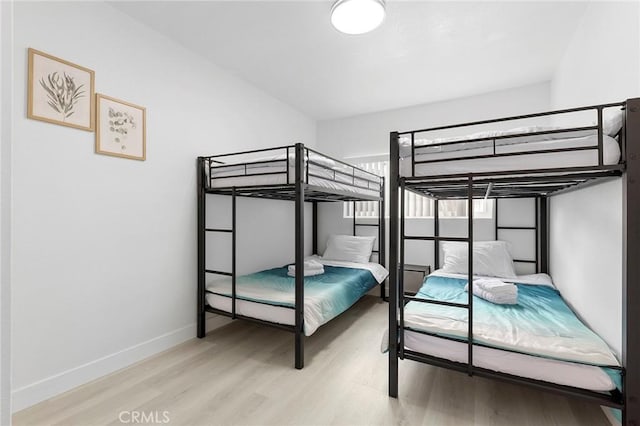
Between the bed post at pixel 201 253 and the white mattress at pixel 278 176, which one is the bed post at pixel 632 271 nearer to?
the white mattress at pixel 278 176

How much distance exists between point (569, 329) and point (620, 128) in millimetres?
1174

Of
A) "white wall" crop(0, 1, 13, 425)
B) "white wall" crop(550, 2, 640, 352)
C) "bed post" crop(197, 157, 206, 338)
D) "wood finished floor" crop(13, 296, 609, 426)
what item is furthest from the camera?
"bed post" crop(197, 157, 206, 338)

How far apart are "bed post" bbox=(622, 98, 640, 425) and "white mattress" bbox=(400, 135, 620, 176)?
0.09m

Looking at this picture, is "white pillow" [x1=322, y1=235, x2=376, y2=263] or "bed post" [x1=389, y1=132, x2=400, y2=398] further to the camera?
"white pillow" [x1=322, y1=235, x2=376, y2=263]

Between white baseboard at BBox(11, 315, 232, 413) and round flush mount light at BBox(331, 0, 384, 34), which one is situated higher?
round flush mount light at BBox(331, 0, 384, 34)

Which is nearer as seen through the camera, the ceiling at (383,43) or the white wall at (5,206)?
the white wall at (5,206)

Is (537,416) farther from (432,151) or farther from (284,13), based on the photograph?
(284,13)

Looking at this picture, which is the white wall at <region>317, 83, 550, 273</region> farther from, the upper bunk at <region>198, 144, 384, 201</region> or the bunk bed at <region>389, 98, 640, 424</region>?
the bunk bed at <region>389, 98, 640, 424</region>

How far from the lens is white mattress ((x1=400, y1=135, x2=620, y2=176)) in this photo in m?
1.52

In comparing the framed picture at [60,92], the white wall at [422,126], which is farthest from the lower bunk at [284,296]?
the framed picture at [60,92]

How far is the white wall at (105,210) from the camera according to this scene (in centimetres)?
186

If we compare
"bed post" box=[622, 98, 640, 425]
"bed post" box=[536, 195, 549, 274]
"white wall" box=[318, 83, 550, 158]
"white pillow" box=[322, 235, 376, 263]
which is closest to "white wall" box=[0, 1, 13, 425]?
"bed post" box=[622, 98, 640, 425]

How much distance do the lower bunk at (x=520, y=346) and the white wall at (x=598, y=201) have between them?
0.19 meters

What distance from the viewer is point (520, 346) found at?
163 cm
